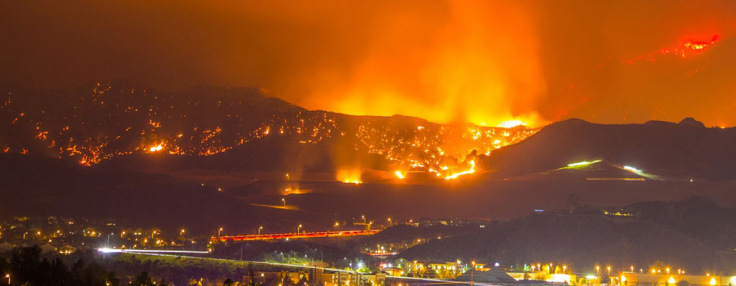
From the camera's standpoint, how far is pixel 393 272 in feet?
233

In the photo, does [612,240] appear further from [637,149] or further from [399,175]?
[399,175]

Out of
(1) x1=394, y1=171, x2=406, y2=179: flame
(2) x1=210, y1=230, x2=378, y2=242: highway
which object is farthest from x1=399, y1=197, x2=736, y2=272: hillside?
(1) x1=394, y1=171, x2=406, y2=179: flame

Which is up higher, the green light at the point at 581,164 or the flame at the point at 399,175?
the flame at the point at 399,175

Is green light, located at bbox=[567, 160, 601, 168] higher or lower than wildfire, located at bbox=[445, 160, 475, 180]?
lower

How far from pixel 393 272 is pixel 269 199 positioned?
176ft

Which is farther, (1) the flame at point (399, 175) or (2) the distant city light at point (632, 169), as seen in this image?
(1) the flame at point (399, 175)

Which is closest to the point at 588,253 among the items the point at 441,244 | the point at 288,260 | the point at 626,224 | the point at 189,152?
the point at 626,224

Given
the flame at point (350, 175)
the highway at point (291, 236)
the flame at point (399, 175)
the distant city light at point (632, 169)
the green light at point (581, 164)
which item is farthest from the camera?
the flame at point (350, 175)

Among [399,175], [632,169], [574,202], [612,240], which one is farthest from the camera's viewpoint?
[399,175]

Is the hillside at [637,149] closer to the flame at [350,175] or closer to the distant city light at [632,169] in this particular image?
the distant city light at [632,169]

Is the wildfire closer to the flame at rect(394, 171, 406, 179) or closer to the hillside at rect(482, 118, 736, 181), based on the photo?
the hillside at rect(482, 118, 736, 181)

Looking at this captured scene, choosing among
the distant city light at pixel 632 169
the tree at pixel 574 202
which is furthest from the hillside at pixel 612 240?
the distant city light at pixel 632 169

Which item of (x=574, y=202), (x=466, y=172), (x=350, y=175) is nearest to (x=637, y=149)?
(x=466, y=172)

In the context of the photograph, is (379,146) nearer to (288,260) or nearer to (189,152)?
(189,152)
